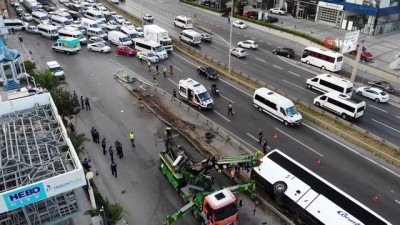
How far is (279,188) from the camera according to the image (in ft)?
76.6

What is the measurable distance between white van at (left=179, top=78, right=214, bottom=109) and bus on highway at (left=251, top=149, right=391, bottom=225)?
522 inches

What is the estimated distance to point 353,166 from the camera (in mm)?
29438

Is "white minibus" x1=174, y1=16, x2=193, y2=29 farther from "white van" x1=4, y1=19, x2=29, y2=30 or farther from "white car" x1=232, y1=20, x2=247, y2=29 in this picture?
"white van" x1=4, y1=19, x2=29, y2=30

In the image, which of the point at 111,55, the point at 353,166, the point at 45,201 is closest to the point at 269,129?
the point at 353,166

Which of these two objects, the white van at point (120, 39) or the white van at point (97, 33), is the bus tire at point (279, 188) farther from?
the white van at point (97, 33)

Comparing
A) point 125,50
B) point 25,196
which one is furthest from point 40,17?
point 25,196

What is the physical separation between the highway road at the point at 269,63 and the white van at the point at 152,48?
7350 millimetres

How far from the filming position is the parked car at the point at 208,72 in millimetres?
44844

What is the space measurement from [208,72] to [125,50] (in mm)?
15449

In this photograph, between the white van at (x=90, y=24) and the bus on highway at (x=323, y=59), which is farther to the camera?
the white van at (x=90, y=24)

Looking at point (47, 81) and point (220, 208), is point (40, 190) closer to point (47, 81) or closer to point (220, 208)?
point (220, 208)

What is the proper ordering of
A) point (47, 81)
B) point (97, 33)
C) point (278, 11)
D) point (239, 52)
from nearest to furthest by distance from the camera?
point (47, 81), point (239, 52), point (97, 33), point (278, 11)

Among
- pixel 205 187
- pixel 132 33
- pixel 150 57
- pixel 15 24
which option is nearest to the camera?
pixel 205 187

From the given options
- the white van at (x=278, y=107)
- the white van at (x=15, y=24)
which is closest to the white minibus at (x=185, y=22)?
the white van at (x=15, y=24)
